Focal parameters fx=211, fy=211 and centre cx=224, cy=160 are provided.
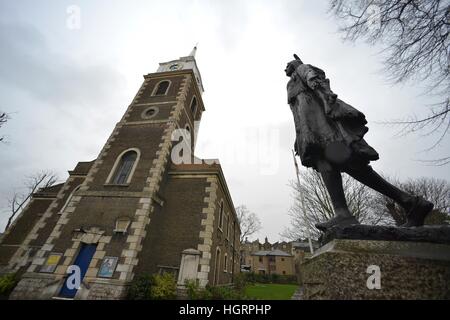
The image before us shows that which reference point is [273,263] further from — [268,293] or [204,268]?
[204,268]

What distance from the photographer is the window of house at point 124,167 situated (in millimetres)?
12594

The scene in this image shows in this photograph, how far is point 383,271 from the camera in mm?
1774

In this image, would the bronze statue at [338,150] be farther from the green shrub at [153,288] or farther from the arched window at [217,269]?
the arched window at [217,269]

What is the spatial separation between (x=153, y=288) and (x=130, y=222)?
3.20 metres

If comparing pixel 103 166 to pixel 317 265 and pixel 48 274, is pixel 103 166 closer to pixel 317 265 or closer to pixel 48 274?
pixel 48 274

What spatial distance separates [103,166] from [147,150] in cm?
282

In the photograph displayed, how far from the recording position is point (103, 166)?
13125 millimetres

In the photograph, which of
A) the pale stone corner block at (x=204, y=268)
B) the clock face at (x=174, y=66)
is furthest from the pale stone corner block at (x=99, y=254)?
the clock face at (x=174, y=66)

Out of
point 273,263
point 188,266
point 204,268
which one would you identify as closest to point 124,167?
point 188,266

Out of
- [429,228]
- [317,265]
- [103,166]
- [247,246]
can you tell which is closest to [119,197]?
[103,166]

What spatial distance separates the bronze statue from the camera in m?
2.42

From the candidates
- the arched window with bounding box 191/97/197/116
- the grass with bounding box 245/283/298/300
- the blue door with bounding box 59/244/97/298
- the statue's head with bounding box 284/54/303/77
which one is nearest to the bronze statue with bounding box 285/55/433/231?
the statue's head with bounding box 284/54/303/77

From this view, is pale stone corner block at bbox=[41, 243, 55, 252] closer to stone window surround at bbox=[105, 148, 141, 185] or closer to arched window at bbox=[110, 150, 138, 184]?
stone window surround at bbox=[105, 148, 141, 185]
